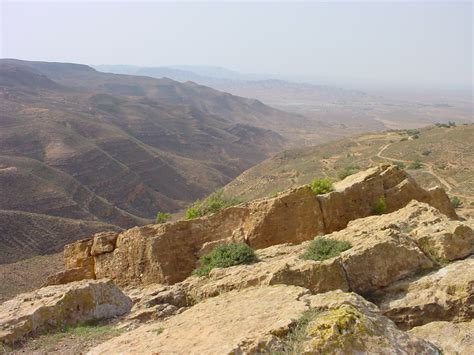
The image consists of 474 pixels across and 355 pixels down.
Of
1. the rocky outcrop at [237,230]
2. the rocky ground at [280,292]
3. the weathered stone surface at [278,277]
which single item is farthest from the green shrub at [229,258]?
the rocky outcrop at [237,230]

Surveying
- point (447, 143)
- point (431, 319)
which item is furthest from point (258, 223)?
point (447, 143)

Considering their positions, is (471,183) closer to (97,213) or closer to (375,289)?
(375,289)

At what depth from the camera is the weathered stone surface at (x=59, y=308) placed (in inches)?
394

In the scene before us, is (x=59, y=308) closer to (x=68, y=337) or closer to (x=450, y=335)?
(x=68, y=337)

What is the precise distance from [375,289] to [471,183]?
3279 cm

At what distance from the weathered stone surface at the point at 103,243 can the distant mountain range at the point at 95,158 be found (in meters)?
32.2

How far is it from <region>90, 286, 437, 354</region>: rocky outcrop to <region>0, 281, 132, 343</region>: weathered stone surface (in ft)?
9.01

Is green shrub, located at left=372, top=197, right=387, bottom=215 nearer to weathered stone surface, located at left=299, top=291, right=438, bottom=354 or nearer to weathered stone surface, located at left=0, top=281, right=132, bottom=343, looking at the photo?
weathered stone surface, located at left=299, top=291, right=438, bottom=354

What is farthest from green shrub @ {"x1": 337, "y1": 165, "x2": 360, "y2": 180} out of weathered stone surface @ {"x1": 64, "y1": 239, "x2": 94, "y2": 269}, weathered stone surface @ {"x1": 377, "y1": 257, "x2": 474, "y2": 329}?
weathered stone surface @ {"x1": 377, "y1": 257, "x2": 474, "y2": 329}

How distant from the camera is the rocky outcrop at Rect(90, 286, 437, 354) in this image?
21.7 feet

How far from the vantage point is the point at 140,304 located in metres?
12.0

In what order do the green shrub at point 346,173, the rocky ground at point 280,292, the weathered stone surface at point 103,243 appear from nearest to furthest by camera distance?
the rocky ground at point 280,292, the weathered stone surface at point 103,243, the green shrub at point 346,173

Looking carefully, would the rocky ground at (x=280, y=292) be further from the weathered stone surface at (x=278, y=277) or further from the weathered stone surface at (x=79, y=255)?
the weathered stone surface at (x=79, y=255)

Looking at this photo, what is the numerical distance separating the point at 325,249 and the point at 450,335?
384cm
